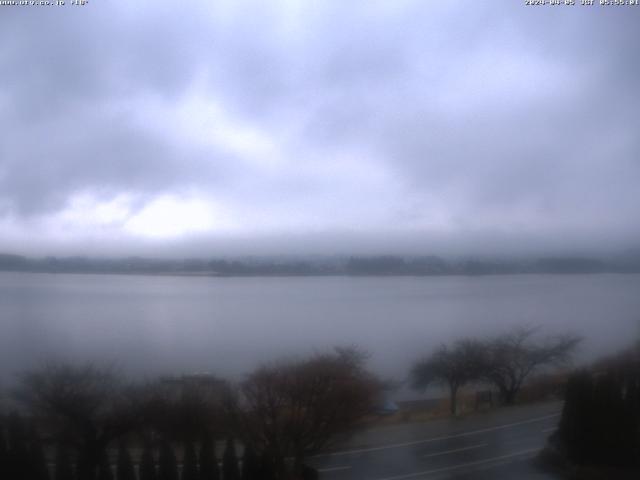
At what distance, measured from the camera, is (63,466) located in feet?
12.9

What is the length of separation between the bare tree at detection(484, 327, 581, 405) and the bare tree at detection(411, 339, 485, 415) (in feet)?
0.50

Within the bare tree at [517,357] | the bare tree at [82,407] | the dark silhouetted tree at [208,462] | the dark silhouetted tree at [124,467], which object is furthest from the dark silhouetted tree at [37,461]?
the bare tree at [517,357]

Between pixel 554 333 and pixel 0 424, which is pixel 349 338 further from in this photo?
pixel 0 424

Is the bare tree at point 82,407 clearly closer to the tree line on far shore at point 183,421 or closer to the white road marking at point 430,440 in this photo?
the tree line on far shore at point 183,421

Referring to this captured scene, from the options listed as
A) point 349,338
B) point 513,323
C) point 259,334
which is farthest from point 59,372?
point 513,323

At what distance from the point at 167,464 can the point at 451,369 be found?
8.67 feet

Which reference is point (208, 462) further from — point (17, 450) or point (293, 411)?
point (17, 450)

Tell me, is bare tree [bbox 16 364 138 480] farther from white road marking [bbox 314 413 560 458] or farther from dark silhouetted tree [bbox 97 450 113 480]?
white road marking [bbox 314 413 560 458]

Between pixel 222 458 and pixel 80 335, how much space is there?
1772mm

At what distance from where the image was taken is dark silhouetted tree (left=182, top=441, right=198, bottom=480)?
4102 mm

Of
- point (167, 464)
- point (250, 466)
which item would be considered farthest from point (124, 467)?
point (250, 466)

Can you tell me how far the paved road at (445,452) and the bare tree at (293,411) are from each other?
0.26 m

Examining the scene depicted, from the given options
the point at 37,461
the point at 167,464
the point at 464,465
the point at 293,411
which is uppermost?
the point at 293,411

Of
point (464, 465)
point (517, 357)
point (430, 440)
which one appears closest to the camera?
point (464, 465)
